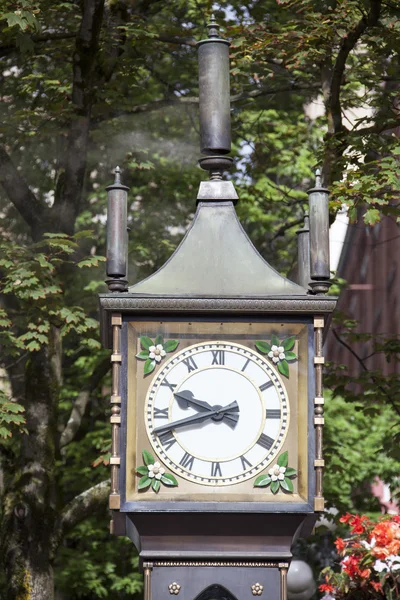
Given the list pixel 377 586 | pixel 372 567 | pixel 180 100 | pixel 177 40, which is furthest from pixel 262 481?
pixel 180 100

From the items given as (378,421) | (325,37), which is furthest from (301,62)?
(378,421)

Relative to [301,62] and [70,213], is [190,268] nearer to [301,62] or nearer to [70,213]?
[301,62]

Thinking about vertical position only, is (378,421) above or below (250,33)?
below

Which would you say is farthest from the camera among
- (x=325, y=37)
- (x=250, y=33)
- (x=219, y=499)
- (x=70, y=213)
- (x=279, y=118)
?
(x=279, y=118)

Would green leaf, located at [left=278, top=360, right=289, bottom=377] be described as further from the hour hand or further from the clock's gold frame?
the hour hand

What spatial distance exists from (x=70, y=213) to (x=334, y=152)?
10.6 feet

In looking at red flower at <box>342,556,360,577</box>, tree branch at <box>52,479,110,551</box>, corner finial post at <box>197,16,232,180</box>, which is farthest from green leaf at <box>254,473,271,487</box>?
tree branch at <box>52,479,110,551</box>

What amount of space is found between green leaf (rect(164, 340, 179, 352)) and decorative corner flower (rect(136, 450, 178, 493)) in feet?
1.48

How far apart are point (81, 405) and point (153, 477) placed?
996 cm

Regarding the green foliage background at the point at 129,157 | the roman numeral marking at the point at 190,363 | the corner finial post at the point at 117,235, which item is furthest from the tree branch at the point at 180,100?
the roman numeral marking at the point at 190,363

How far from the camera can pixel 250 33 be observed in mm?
13047

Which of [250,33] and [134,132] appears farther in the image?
[134,132]

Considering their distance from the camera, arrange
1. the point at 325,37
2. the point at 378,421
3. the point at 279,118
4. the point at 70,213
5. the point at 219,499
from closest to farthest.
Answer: the point at 219,499
the point at 325,37
the point at 70,213
the point at 279,118
the point at 378,421

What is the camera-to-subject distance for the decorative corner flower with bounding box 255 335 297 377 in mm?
5582
